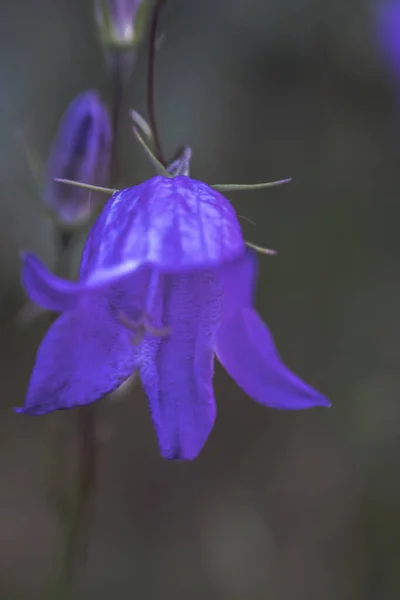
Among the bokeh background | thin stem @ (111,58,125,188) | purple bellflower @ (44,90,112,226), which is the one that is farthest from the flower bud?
the bokeh background

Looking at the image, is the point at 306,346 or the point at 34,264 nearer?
the point at 34,264

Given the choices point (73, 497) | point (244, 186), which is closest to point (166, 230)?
point (244, 186)

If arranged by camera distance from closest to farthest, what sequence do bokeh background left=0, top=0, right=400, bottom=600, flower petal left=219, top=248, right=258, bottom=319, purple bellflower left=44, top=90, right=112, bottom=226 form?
1. flower petal left=219, top=248, right=258, bottom=319
2. purple bellflower left=44, top=90, right=112, bottom=226
3. bokeh background left=0, top=0, right=400, bottom=600

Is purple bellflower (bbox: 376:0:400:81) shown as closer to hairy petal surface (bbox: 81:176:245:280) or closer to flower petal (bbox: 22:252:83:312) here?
hairy petal surface (bbox: 81:176:245:280)

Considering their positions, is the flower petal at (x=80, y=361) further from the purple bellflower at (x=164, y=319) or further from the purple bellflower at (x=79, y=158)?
the purple bellflower at (x=79, y=158)

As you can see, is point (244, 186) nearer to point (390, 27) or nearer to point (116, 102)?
point (116, 102)

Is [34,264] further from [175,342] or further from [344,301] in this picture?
[344,301]

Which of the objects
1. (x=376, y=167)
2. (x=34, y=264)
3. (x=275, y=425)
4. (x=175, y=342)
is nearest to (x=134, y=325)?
(x=175, y=342)
